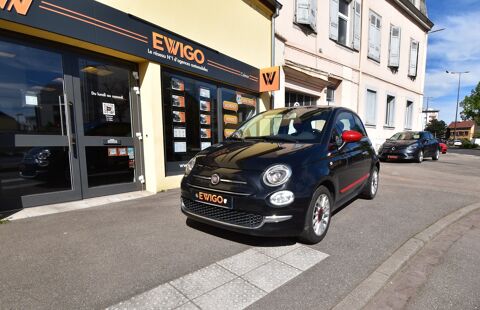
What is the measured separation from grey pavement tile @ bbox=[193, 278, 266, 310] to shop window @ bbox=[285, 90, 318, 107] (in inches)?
341

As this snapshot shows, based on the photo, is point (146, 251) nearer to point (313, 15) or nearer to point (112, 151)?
point (112, 151)

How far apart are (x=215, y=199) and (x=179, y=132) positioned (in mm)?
3550

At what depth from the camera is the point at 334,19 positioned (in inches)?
431

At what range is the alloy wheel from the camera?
2928mm

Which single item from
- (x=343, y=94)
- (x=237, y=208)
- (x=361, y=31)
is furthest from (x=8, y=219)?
(x=361, y=31)

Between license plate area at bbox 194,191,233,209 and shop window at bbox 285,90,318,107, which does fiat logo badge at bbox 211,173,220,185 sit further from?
shop window at bbox 285,90,318,107

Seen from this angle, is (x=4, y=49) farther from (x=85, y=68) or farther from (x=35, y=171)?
(x=35, y=171)

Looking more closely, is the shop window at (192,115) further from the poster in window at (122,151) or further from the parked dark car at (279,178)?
the parked dark car at (279,178)

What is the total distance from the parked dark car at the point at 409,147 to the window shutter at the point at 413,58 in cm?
701

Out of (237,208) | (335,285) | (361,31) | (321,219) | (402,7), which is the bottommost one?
(335,285)

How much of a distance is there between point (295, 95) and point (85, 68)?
7798mm

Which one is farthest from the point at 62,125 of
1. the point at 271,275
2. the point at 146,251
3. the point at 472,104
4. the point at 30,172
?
the point at 472,104

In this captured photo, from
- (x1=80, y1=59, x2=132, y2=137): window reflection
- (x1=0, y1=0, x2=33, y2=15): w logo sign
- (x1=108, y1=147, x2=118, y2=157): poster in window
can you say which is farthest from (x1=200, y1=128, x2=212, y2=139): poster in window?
(x1=0, y1=0, x2=33, y2=15): w logo sign

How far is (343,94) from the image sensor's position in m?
12.0
